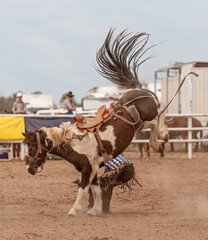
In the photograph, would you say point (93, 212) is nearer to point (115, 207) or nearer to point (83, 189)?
point (83, 189)

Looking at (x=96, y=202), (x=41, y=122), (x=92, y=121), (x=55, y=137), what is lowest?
(x=96, y=202)

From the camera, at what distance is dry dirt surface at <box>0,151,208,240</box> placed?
486 centimetres

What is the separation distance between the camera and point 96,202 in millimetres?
6082

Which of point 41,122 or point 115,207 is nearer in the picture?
point 115,207

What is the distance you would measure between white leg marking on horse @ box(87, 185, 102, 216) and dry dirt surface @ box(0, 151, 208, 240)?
11 cm

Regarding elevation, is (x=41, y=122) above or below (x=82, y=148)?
below

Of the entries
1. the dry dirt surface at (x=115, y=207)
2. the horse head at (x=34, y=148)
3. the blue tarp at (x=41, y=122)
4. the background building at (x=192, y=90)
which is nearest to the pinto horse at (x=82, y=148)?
the horse head at (x=34, y=148)

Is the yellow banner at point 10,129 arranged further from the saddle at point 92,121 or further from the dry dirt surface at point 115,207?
the saddle at point 92,121

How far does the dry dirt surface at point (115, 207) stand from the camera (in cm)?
486

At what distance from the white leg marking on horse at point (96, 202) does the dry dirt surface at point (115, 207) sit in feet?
0.37

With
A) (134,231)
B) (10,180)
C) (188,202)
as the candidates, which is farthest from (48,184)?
(134,231)

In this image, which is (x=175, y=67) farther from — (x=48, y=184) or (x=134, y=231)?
(x=134, y=231)

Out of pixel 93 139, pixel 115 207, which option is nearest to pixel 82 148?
pixel 93 139

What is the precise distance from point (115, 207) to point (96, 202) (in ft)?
2.81
